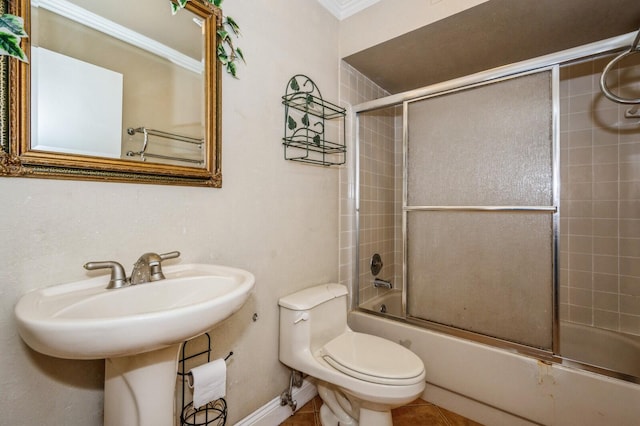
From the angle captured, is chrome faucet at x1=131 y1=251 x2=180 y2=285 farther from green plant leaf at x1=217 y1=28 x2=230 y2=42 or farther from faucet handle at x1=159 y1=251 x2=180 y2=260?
green plant leaf at x1=217 y1=28 x2=230 y2=42

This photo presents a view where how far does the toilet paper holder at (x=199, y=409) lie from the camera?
1149 mm

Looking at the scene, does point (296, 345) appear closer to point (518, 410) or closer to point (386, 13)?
point (518, 410)

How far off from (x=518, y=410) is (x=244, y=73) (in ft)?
6.81

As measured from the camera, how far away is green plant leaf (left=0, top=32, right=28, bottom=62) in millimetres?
769

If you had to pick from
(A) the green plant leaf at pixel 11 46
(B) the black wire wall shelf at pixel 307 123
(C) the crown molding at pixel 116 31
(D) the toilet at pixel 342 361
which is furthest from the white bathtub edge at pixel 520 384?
(A) the green plant leaf at pixel 11 46

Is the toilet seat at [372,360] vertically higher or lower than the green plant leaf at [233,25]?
lower

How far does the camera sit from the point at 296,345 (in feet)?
4.83

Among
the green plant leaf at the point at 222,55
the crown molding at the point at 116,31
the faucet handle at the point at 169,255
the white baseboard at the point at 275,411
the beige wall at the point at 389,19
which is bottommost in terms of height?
the white baseboard at the point at 275,411

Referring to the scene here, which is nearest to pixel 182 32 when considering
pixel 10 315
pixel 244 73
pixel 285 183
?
pixel 244 73

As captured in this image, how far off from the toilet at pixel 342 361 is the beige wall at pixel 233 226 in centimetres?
12

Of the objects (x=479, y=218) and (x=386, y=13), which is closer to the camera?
(x=479, y=218)

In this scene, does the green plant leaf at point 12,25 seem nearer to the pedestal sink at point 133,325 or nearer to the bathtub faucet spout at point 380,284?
the pedestal sink at point 133,325

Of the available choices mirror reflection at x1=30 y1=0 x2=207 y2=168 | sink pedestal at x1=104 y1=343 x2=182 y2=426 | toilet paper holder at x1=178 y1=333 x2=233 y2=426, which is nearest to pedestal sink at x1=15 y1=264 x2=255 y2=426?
sink pedestal at x1=104 y1=343 x2=182 y2=426

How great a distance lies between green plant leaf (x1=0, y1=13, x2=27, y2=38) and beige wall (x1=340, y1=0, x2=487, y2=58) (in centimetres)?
163
